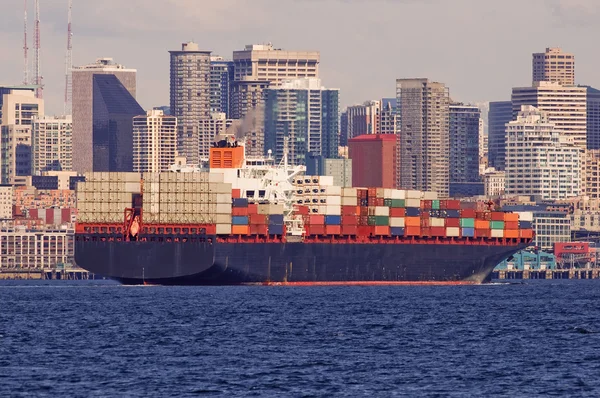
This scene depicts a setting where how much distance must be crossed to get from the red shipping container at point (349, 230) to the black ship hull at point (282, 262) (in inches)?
48.4

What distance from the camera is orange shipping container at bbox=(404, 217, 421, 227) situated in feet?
502

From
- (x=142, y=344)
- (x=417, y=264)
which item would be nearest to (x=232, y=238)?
(x=417, y=264)

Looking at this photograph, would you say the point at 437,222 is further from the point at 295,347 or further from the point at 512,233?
the point at 295,347

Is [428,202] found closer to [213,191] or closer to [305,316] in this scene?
[213,191]

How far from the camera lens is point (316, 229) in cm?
14700

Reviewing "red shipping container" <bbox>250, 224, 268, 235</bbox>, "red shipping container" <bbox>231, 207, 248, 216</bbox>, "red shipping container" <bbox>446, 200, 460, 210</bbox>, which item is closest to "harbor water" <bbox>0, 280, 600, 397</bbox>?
"red shipping container" <bbox>250, 224, 268, 235</bbox>

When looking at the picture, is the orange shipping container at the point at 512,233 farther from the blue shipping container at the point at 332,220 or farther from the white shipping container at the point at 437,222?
the blue shipping container at the point at 332,220

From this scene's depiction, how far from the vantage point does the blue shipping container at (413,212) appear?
15375cm

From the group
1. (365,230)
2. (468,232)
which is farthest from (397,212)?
(468,232)

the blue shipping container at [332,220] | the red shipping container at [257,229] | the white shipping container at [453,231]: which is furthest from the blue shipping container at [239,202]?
the white shipping container at [453,231]

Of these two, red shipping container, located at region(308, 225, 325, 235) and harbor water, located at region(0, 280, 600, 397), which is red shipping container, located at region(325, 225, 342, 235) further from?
harbor water, located at region(0, 280, 600, 397)

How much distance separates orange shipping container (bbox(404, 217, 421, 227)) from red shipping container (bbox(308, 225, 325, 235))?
393 inches

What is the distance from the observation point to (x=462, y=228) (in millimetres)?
156750

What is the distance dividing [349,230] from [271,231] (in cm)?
977
